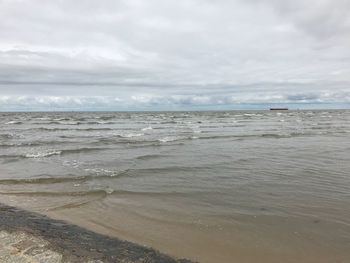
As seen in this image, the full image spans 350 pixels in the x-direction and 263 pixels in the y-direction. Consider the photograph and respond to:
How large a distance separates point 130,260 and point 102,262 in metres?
0.46

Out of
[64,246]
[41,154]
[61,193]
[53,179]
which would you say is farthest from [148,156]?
[64,246]

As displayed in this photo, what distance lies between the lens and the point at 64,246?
A: 6.22m

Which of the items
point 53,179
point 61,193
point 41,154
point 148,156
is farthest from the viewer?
point 41,154

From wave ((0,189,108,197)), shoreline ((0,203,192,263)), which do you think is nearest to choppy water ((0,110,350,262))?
wave ((0,189,108,197))

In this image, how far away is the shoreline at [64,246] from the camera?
576cm

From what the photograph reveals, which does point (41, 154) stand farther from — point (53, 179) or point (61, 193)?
point (61, 193)

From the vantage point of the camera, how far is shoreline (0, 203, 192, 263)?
5762mm

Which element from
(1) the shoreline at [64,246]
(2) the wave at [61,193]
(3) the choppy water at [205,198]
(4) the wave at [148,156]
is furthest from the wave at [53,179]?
(1) the shoreline at [64,246]

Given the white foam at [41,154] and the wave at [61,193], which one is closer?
the wave at [61,193]

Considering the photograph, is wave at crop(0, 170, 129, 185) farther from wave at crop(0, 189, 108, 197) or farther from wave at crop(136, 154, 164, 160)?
wave at crop(136, 154, 164, 160)

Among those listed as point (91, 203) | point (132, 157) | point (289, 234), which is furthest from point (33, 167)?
point (289, 234)

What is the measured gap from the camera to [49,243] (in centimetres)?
630

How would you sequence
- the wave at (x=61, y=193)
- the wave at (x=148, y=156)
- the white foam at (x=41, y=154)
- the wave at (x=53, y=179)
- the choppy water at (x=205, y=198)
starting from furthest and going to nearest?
1. the white foam at (x=41, y=154)
2. the wave at (x=148, y=156)
3. the wave at (x=53, y=179)
4. the wave at (x=61, y=193)
5. the choppy water at (x=205, y=198)

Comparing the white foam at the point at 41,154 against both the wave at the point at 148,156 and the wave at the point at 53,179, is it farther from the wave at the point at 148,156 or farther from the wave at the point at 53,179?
the wave at the point at 53,179
